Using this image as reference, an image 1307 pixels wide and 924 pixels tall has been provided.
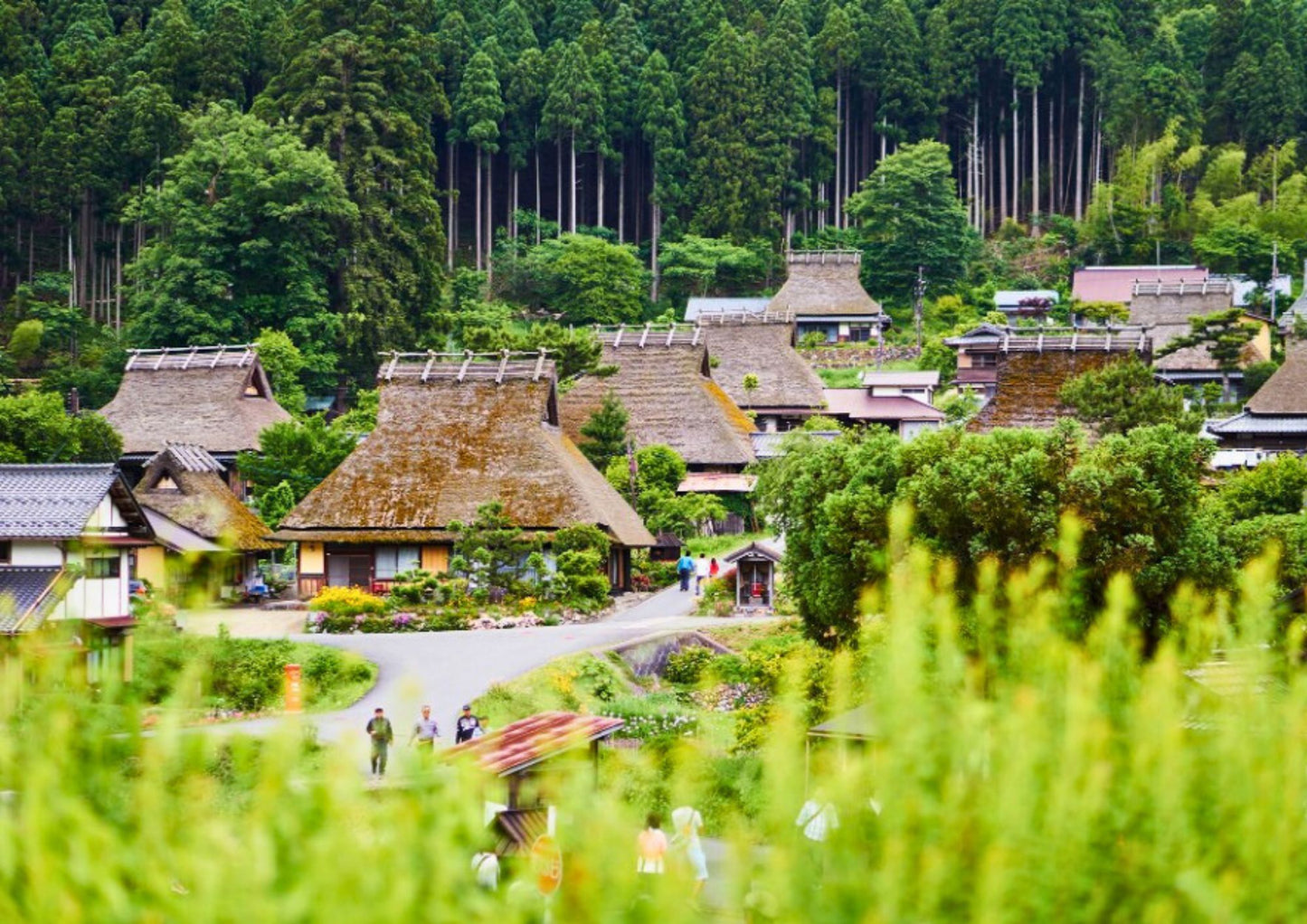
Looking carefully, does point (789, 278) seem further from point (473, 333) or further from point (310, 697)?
point (310, 697)

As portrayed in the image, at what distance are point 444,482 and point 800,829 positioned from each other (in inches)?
1085

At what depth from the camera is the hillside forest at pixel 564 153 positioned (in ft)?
171

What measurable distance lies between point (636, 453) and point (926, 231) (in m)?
26.7

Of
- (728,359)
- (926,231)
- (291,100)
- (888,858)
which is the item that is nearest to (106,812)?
(888,858)

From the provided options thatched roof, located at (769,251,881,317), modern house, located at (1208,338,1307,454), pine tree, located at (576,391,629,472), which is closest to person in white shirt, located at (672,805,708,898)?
pine tree, located at (576,391,629,472)

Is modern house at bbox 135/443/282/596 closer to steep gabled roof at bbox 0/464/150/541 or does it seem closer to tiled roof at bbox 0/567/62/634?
steep gabled roof at bbox 0/464/150/541

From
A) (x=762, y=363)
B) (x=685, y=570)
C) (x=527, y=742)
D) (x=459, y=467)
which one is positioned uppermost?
(x=762, y=363)

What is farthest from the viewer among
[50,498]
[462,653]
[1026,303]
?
[1026,303]

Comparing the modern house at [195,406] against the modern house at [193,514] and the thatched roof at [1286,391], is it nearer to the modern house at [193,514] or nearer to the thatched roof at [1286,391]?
the modern house at [193,514]

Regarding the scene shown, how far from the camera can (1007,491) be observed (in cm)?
1934

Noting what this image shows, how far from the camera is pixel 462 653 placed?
24984mm

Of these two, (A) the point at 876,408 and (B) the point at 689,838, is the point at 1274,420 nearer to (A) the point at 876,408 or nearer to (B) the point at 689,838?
(A) the point at 876,408

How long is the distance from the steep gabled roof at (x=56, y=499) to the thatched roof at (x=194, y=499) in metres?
8.29

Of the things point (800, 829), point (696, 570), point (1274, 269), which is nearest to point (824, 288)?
point (1274, 269)
